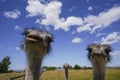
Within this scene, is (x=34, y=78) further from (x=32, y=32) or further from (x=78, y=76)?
(x=78, y=76)

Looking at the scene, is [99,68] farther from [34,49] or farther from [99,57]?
[34,49]

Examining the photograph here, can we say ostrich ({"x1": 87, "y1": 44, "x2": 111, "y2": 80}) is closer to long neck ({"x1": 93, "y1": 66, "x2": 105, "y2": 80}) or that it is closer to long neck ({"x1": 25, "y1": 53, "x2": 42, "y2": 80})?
long neck ({"x1": 93, "y1": 66, "x2": 105, "y2": 80})

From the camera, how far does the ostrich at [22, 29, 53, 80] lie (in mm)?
4621

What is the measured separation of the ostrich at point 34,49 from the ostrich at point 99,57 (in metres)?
1.69

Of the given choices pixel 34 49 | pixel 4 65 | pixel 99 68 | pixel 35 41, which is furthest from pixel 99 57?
pixel 4 65

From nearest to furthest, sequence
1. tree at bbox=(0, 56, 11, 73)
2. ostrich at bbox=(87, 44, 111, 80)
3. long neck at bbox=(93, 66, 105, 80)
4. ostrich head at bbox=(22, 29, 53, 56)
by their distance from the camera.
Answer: ostrich head at bbox=(22, 29, 53, 56)
ostrich at bbox=(87, 44, 111, 80)
long neck at bbox=(93, 66, 105, 80)
tree at bbox=(0, 56, 11, 73)

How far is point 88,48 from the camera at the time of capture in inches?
263

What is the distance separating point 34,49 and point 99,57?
2.16 m

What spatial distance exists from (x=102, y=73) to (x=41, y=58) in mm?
2103

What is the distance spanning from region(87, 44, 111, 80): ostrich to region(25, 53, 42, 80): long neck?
1.82 metres

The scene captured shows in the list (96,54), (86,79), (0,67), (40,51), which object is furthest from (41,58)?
(0,67)

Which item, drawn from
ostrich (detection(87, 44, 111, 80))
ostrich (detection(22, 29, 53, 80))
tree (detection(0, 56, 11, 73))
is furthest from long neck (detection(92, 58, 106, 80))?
tree (detection(0, 56, 11, 73))

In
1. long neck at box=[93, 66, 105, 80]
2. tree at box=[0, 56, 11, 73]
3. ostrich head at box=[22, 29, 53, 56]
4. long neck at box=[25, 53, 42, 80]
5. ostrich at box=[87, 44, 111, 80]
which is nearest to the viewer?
ostrich head at box=[22, 29, 53, 56]

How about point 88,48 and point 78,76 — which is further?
point 78,76
